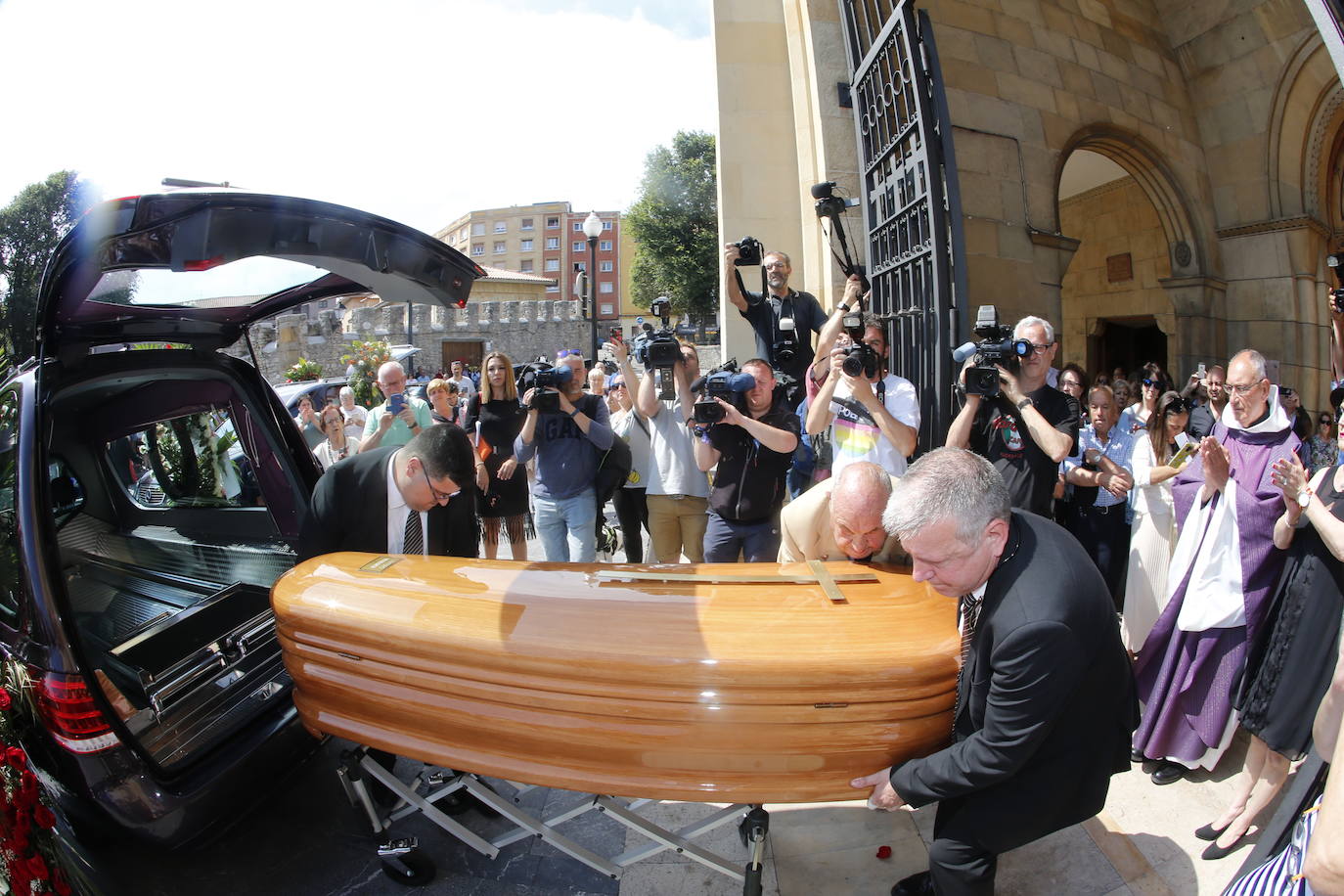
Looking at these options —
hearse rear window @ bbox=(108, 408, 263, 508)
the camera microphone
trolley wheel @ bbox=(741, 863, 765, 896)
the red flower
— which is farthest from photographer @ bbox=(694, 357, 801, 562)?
the red flower

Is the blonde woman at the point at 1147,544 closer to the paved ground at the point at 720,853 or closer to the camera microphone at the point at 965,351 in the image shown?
the paved ground at the point at 720,853

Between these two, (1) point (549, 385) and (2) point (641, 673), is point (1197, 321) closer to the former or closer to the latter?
(1) point (549, 385)

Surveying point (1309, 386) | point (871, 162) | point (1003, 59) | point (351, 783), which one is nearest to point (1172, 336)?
point (1309, 386)

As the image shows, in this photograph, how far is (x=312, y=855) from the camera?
8.42 feet

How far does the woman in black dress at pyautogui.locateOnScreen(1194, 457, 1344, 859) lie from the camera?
235 cm

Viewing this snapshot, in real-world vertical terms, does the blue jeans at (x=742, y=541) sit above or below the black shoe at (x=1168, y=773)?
above

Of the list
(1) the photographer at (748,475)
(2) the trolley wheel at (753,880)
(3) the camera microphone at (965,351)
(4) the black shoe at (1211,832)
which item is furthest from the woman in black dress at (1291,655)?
(1) the photographer at (748,475)

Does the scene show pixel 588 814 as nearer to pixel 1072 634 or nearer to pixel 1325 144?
pixel 1072 634

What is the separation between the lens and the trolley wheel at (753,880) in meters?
2.07

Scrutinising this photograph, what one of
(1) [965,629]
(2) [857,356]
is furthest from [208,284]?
(1) [965,629]

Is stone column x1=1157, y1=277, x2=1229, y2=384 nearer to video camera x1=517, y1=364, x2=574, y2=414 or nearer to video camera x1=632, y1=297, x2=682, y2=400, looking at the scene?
video camera x1=632, y1=297, x2=682, y2=400

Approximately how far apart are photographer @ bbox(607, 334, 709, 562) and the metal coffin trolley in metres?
1.45

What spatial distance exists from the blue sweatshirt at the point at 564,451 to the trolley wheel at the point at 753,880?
7.88 ft

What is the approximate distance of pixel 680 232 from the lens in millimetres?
34125
